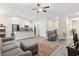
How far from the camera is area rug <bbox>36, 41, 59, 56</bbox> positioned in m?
2.17

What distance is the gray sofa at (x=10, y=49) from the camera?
2.12 m

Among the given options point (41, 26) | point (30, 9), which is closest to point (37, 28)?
point (41, 26)

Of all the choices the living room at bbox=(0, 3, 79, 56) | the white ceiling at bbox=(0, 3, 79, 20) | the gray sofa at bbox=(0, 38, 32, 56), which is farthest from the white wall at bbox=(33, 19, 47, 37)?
the gray sofa at bbox=(0, 38, 32, 56)

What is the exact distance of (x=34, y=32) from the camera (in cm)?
224

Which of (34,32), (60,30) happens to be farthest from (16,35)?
(60,30)

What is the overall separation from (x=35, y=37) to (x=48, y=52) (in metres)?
0.40

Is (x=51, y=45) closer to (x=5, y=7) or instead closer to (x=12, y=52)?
(x=12, y=52)

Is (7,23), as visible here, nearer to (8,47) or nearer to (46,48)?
(8,47)

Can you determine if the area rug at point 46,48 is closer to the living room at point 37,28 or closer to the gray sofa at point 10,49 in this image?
the living room at point 37,28

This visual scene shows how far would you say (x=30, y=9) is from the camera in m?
2.19

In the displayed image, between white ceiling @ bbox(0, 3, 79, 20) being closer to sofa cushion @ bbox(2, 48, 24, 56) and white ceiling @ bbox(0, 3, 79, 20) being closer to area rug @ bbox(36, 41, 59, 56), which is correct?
area rug @ bbox(36, 41, 59, 56)

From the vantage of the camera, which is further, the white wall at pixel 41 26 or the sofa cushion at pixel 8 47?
the white wall at pixel 41 26

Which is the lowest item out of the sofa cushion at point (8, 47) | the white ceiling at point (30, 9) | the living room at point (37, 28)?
the sofa cushion at point (8, 47)

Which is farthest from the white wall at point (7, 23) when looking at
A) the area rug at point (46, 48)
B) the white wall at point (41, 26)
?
the area rug at point (46, 48)
